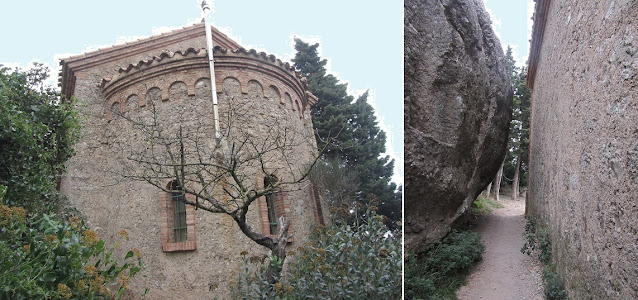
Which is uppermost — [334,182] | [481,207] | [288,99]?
[288,99]

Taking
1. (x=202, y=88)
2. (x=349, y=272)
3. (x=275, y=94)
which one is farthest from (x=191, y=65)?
(x=349, y=272)

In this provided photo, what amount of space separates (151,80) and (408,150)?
502cm

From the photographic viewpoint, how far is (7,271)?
414 centimetres

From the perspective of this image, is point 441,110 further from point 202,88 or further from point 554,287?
point 202,88

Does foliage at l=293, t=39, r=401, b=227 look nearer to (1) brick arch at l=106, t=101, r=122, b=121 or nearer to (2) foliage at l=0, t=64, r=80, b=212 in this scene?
(1) brick arch at l=106, t=101, r=122, b=121

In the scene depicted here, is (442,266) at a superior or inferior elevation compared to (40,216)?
inferior

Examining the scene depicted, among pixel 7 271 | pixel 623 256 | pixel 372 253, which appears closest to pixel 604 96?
pixel 623 256

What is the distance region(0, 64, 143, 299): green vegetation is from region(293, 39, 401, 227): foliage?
3.87 m

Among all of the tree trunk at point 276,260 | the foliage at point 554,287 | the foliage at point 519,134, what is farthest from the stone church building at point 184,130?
the foliage at point 519,134

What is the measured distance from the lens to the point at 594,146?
511cm

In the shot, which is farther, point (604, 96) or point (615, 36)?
point (604, 96)

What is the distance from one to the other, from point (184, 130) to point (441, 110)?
4575mm

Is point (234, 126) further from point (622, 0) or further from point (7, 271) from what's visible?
point (622, 0)

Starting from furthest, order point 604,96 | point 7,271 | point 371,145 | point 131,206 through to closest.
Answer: point 371,145
point 131,206
point 604,96
point 7,271
